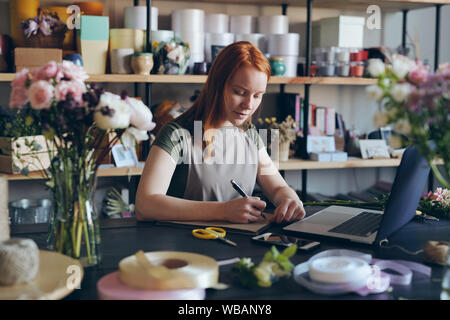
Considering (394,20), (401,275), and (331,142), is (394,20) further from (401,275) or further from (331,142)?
(401,275)

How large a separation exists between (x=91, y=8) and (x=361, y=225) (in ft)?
6.00

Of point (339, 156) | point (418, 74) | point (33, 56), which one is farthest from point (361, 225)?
point (33, 56)

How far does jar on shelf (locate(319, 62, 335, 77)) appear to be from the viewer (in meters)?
2.95

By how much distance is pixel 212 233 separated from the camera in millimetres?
1280

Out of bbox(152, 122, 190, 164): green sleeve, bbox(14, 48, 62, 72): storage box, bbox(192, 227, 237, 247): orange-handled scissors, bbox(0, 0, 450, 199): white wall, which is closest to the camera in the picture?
bbox(192, 227, 237, 247): orange-handled scissors

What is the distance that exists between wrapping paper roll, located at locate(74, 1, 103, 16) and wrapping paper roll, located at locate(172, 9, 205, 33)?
385 mm

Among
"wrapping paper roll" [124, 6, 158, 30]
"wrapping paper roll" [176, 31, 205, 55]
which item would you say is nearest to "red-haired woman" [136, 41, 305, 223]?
"wrapping paper roll" [176, 31, 205, 55]

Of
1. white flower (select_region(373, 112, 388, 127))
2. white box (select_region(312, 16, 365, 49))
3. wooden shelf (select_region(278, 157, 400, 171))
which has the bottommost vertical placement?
wooden shelf (select_region(278, 157, 400, 171))

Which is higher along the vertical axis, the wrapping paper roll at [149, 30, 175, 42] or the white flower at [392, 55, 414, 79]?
the wrapping paper roll at [149, 30, 175, 42]

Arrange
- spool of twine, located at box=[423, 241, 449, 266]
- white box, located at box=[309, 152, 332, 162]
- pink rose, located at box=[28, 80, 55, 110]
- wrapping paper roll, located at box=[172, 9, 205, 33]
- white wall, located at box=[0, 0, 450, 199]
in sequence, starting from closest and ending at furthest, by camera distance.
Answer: pink rose, located at box=[28, 80, 55, 110]
spool of twine, located at box=[423, 241, 449, 266]
wrapping paper roll, located at box=[172, 9, 205, 33]
white box, located at box=[309, 152, 332, 162]
white wall, located at box=[0, 0, 450, 199]

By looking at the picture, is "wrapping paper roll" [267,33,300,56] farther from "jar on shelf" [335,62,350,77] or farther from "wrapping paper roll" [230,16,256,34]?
"jar on shelf" [335,62,350,77]

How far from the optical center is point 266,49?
2.92 meters

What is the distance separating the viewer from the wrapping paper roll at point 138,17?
2668mm

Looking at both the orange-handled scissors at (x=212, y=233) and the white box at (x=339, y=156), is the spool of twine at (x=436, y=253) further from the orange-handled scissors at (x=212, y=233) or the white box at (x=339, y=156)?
the white box at (x=339, y=156)
